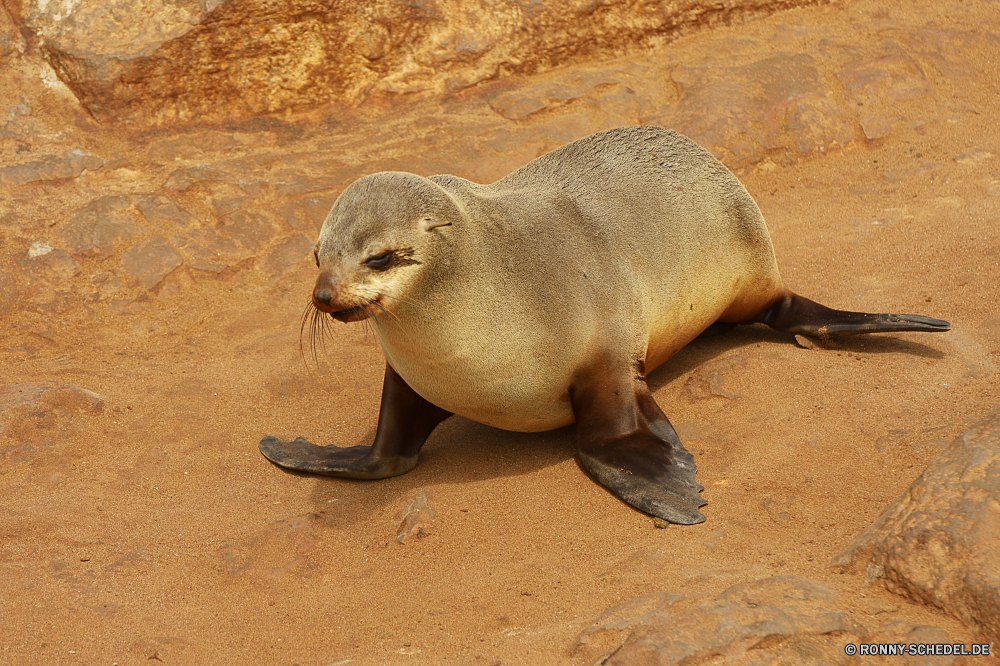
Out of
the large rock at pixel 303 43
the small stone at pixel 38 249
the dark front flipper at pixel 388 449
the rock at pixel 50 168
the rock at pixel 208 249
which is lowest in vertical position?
the dark front flipper at pixel 388 449

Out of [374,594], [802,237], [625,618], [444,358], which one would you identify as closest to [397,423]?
[444,358]

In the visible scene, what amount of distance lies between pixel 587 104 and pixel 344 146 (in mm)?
2200

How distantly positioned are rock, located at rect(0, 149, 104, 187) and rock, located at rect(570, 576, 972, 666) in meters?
6.14

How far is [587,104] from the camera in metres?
8.64

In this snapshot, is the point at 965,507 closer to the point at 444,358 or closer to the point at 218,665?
the point at 444,358

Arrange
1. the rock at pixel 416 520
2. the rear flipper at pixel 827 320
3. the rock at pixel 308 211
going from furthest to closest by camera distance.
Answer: the rock at pixel 308 211, the rear flipper at pixel 827 320, the rock at pixel 416 520

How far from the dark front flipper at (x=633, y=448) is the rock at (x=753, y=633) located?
99 centimetres

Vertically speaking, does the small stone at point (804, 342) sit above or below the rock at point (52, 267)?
below

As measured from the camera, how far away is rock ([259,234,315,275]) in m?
7.27

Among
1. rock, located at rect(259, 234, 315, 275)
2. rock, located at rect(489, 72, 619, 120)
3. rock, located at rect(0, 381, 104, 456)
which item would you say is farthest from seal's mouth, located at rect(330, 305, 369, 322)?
rock, located at rect(489, 72, 619, 120)

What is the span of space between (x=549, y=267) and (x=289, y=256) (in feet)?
10.7

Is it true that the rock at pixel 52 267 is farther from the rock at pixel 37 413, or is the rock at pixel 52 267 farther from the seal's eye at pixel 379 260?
the seal's eye at pixel 379 260

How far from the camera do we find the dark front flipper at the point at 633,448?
161 inches

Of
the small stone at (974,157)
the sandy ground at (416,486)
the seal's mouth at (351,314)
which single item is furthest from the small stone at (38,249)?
the small stone at (974,157)
